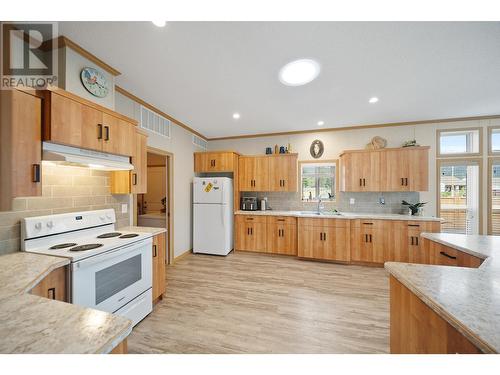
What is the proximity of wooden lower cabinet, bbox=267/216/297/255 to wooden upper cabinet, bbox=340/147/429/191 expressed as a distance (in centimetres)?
133

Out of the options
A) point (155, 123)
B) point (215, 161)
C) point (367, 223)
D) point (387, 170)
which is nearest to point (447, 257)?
point (367, 223)

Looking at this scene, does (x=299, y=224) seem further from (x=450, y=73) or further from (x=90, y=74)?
(x=90, y=74)

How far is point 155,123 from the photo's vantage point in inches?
121

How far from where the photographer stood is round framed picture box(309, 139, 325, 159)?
165 inches

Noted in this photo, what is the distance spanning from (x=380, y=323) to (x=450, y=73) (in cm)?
285

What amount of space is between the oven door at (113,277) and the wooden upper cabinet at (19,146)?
645 mm

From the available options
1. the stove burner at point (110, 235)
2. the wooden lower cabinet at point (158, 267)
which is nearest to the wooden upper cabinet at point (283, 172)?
the wooden lower cabinet at point (158, 267)

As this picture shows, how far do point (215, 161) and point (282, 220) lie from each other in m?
1.97

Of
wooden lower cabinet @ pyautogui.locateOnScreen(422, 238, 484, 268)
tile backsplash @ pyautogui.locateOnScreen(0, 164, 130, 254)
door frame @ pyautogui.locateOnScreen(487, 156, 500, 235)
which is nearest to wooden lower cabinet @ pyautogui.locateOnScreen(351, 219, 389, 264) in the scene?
wooden lower cabinet @ pyautogui.locateOnScreen(422, 238, 484, 268)

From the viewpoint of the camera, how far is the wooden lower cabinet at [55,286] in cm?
121

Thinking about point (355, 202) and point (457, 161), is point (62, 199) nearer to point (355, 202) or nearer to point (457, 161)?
point (355, 202)

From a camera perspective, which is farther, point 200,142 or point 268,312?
point 200,142
